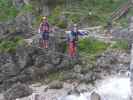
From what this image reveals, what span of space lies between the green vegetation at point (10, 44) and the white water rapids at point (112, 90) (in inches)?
254

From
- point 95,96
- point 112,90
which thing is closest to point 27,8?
point 112,90

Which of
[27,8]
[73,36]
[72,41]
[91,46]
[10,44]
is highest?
[27,8]

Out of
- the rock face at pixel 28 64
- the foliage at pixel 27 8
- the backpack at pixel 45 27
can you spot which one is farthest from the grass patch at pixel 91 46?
the foliage at pixel 27 8

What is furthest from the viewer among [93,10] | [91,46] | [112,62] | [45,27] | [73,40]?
[93,10]

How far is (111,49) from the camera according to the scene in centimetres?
2848

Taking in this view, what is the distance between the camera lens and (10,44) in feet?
94.8

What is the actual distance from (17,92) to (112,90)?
4.90 metres

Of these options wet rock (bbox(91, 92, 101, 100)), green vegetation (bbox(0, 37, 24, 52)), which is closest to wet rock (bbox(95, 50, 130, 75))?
wet rock (bbox(91, 92, 101, 100))

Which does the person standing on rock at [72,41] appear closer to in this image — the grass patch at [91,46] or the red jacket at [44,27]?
the red jacket at [44,27]

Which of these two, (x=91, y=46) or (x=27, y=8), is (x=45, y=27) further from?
(x=27, y=8)

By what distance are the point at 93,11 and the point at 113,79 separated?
12.2m

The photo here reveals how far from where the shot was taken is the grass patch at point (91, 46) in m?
28.8

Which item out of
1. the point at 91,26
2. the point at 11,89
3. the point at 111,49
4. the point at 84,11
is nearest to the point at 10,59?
the point at 11,89

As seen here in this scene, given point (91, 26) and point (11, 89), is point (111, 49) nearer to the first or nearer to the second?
point (91, 26)
